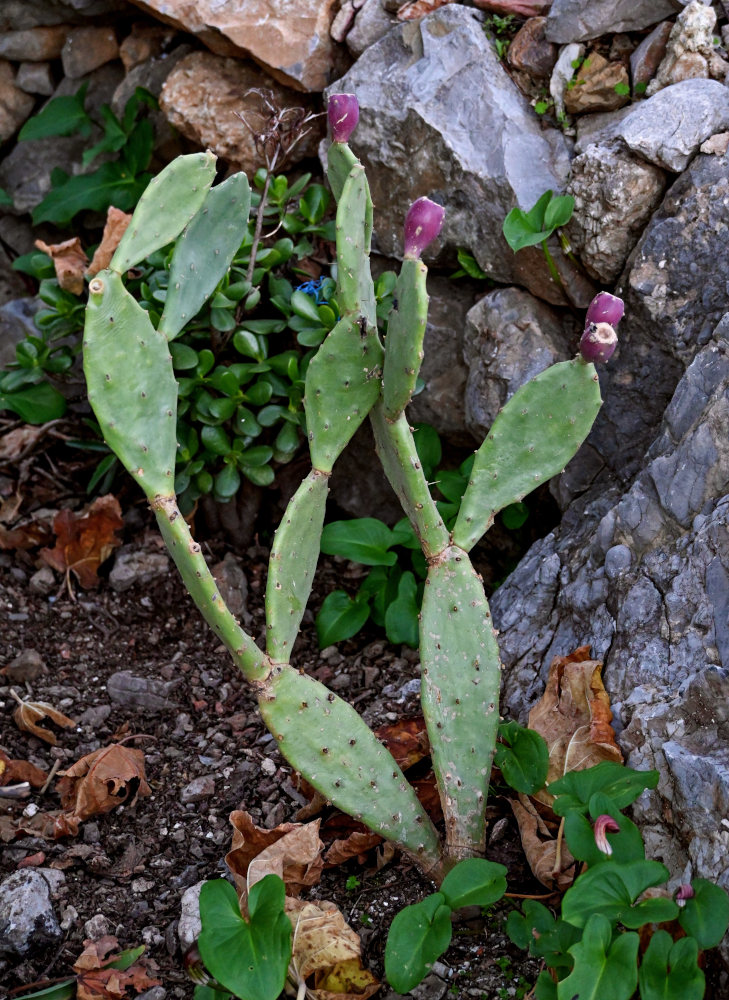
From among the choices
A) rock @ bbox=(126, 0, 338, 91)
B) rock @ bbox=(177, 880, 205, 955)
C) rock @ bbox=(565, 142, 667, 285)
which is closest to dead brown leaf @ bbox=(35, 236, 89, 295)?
rock @ bbox=(126, 0, 338, 91)

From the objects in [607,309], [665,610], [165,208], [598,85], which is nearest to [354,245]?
[165,208]

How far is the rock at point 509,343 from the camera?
8.70 feet

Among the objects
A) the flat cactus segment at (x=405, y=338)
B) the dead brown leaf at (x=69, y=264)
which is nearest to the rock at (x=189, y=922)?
the flat cactus segment at (x=405, y=338)

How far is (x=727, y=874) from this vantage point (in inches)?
64.6

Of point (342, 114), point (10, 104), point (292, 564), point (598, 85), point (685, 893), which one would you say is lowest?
point (685, 893)

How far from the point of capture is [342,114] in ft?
6.57

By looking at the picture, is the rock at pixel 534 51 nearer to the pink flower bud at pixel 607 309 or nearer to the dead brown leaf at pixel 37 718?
the pink flower bud at pixel 607 309

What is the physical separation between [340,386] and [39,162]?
7.69 ft

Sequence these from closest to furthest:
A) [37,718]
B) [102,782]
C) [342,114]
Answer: [342,114] < [102,782] < [37,718]

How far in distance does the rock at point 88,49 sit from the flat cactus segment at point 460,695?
2.59 metres

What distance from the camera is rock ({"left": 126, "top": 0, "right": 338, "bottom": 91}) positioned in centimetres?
299

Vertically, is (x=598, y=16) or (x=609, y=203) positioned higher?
(x=598, y=16)

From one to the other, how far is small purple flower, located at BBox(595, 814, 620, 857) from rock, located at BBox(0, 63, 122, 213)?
3.04 m

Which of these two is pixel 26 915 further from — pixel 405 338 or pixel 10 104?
pixel 10 104
